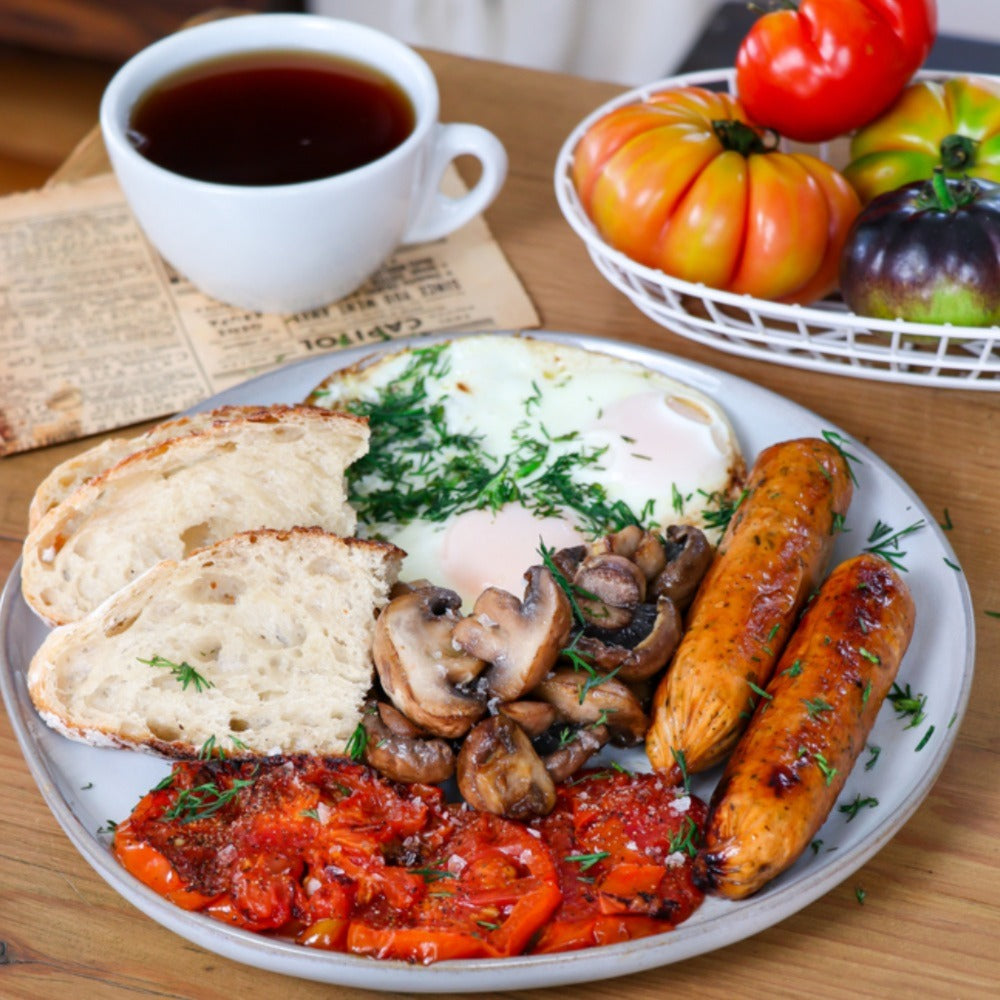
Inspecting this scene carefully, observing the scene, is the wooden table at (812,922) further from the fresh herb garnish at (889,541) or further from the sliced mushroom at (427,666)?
the sliced mushroom at (427,666)

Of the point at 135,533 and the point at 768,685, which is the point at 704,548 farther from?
the point at 135,533

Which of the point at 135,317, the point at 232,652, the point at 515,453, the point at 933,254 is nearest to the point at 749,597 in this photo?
the point at 515,453

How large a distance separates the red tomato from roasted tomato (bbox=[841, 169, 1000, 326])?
1.15ft

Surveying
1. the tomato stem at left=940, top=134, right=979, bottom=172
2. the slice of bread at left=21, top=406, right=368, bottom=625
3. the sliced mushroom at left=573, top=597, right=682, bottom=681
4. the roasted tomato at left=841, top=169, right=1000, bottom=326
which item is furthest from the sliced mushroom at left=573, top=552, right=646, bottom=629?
the tomato stem at left=940, top=134, right=979, bottom=172

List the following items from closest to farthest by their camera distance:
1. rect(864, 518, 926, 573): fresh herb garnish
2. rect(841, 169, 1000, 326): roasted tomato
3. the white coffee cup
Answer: rect(864, 518, 926, 573): fresh herb garnish → rect(841, 169, 1000, 326): roasted tomato → the white coffee cup

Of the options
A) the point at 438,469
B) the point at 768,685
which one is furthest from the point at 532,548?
the point at 768,685

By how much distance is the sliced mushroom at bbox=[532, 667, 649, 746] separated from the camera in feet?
5.81

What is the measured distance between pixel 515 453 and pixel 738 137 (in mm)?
921

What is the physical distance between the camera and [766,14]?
2.72m

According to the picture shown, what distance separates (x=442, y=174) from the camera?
288 cm

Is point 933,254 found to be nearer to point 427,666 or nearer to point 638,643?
point 638,643

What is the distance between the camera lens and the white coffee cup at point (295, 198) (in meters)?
2.54

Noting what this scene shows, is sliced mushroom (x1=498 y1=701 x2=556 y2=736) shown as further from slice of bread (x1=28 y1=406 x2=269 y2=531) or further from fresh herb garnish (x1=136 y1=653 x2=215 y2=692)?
slice of bread (x1=28 y1=406 x2=269 y2=531)

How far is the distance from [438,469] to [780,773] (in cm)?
92
